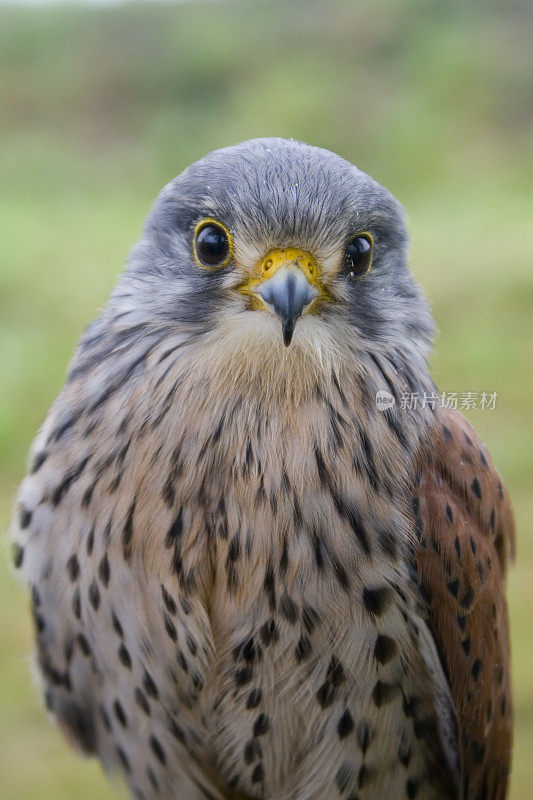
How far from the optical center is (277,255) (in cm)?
189

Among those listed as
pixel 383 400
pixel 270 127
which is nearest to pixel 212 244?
pixel 383 400

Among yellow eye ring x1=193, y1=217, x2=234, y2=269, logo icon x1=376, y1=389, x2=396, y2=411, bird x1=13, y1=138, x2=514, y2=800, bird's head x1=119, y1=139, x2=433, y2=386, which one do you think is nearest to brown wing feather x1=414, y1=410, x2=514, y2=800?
bird x1=13, y1=138, x2=514, y2=800

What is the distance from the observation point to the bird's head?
6.18 feet

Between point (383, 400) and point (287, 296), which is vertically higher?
point (287, 296)

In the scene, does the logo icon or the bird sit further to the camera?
the logo icon


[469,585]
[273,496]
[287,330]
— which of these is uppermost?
[287,330]

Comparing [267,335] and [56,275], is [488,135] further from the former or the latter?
[267,335]

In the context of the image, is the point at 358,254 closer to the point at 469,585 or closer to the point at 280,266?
the point at 280,266

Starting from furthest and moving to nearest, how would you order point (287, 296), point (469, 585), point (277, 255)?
point (469, 585), point (277, 255), point (287, 296)

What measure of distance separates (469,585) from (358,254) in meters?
0.76

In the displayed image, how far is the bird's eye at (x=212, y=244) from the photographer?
75.8 inches

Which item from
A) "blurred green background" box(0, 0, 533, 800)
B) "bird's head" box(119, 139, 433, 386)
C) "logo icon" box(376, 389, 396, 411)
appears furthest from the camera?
"blurred green background" box(0, 0, 533, 800)

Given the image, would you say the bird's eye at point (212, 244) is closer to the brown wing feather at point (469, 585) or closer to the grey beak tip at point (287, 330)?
the grey beak tip at point (287, 330)

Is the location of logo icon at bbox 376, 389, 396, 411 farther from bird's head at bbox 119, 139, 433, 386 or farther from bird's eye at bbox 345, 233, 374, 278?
bird's eye at bbox 345, 233, 374, 278
